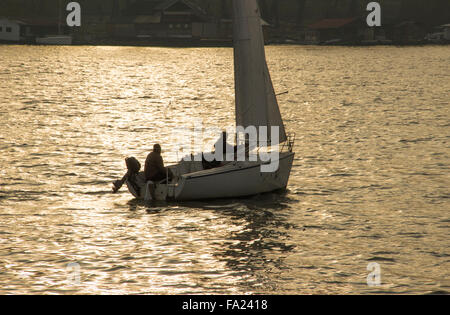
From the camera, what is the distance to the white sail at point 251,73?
30797 millimetres

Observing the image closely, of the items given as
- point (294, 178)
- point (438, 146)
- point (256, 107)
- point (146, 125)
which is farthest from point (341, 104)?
point (256, 107)

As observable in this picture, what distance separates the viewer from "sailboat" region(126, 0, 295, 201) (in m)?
30.4

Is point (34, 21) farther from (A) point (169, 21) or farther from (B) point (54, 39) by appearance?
(A) point (169, 21)

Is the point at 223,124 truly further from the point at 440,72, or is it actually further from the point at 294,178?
the point at 440,72

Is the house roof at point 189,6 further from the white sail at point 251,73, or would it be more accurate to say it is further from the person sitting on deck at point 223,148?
the person sitting on deck at point 223,148

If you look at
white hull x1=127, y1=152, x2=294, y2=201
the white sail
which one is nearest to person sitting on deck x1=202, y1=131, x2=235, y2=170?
white hull x1=127, y1=152, x2=294, y2=201

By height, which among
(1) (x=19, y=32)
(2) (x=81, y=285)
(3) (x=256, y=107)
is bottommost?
(2) (x=81, y=285)

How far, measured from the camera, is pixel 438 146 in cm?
4909

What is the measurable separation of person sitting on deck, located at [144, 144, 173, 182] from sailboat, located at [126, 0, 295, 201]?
29 cm

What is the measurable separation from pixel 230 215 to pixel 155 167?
3610 mm

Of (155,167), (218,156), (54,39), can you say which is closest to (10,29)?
(54,39)

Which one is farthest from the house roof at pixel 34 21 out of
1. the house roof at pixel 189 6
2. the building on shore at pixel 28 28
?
the house roof at pixel 189 6

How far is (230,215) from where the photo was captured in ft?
97.5

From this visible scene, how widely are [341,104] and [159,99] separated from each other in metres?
23.6
